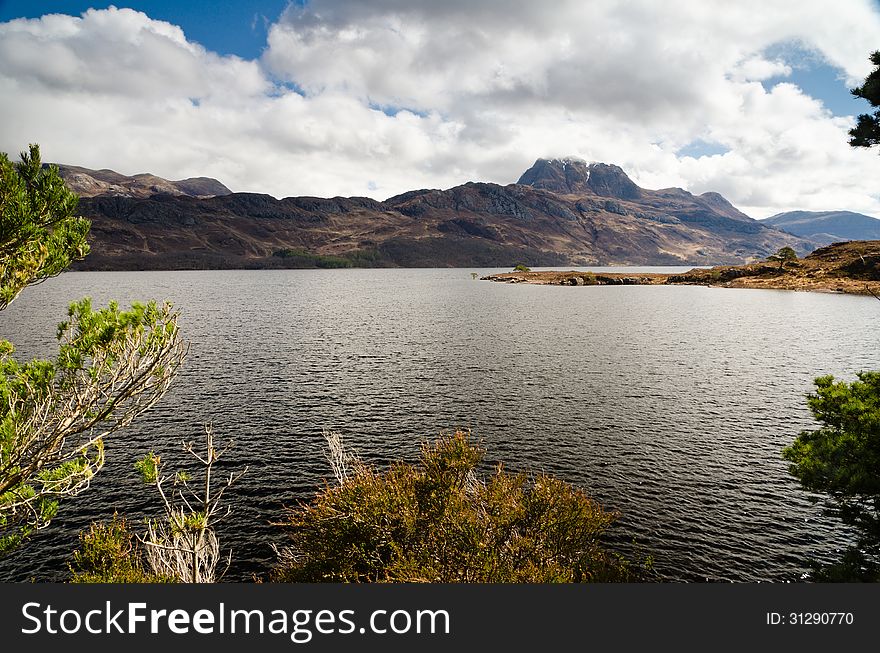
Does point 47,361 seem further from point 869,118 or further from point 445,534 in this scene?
point 869,118

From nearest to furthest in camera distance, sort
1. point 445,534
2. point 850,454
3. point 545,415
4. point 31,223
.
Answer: point 31,223, point 850,454, point 445,534, point 545,415

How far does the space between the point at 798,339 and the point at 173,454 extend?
119 m

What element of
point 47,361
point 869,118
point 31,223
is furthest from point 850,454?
point 31,223

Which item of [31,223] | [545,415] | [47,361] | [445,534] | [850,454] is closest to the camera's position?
[31,223]

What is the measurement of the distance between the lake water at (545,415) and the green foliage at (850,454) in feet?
31.1

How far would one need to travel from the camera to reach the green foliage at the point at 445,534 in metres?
21.8

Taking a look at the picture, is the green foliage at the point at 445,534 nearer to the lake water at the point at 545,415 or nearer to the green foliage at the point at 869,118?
the lake water at the point at 545,415

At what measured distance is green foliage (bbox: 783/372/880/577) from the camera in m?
18.5

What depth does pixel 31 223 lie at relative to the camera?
55.6ft

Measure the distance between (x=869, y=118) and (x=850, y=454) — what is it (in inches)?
583

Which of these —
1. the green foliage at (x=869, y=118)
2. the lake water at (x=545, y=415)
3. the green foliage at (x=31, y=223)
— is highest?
the green foliage at (x=869, y=118)

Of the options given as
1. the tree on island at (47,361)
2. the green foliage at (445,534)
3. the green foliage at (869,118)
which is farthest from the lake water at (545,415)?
the green foliage at (869,118)

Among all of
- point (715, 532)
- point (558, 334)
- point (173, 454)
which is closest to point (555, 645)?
point (715, 532)

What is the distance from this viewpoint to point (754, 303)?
164125 mm
